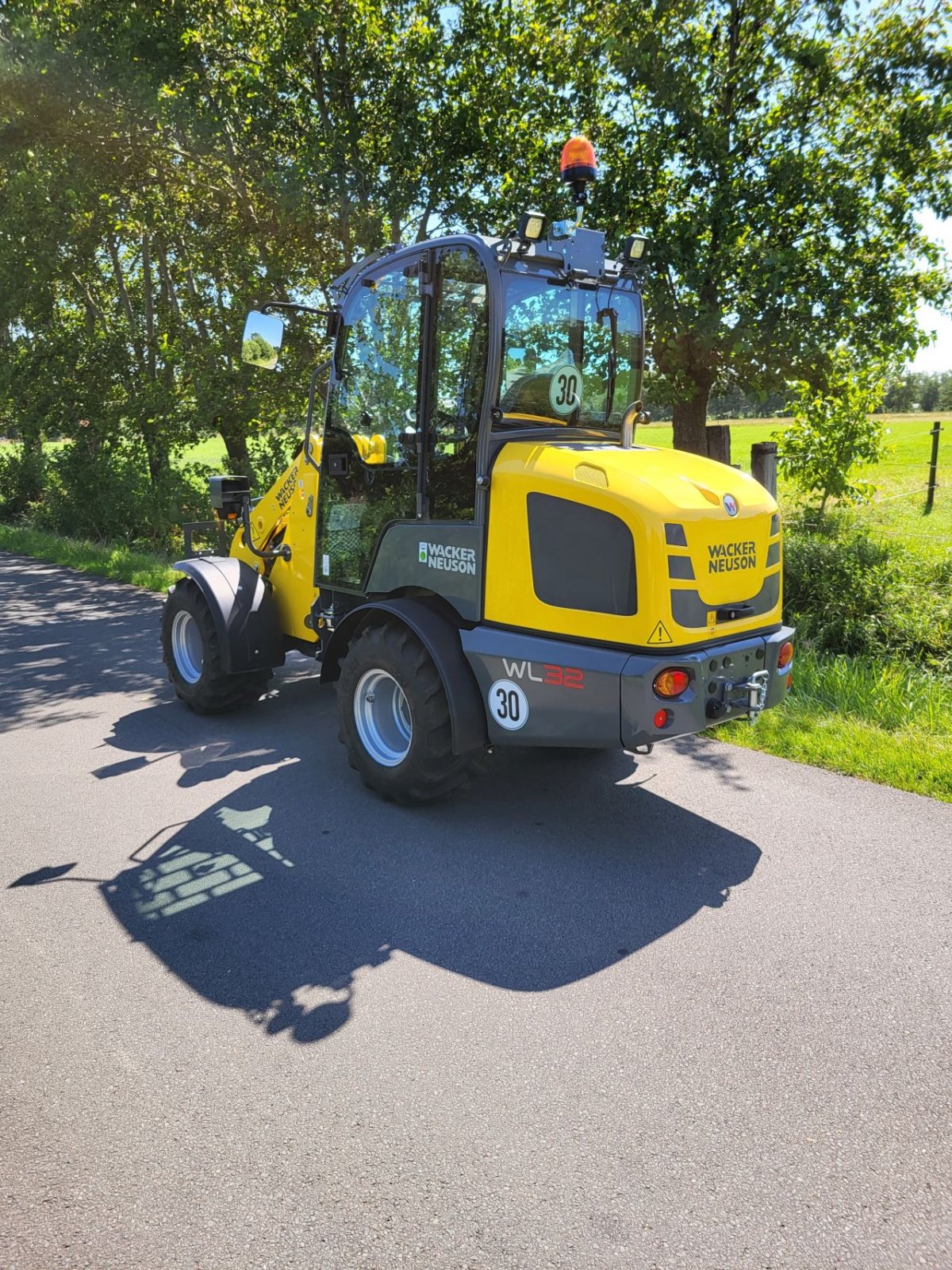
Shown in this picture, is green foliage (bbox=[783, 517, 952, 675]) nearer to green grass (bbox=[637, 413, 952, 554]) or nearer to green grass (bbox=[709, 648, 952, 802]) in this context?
green grass (bbox=[709, 648, 952, 802])

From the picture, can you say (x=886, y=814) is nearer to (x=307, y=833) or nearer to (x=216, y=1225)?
(x=307, y=833)

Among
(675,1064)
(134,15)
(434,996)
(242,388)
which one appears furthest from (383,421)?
(134,15)

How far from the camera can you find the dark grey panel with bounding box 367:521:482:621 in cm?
439

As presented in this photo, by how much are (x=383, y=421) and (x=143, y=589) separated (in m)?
7.29

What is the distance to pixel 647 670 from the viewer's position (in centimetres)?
381

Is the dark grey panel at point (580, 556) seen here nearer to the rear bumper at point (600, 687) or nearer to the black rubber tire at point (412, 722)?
the rear bumper at point (600, 687)

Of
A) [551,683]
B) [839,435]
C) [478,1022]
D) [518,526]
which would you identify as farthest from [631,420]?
[839,435]

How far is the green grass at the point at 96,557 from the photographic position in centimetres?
1166

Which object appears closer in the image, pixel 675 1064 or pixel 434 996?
pixel 675 1064

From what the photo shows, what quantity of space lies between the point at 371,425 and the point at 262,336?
2.46 ft

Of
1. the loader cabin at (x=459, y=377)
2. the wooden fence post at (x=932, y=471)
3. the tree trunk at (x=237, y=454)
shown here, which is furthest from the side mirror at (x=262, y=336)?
the wooden fence post at (x=932, y=471)

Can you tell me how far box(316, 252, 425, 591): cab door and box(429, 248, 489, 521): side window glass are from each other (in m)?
0.11

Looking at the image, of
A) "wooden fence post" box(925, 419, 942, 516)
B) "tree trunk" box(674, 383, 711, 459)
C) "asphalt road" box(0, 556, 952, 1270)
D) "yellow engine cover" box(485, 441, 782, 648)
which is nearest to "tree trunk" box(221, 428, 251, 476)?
"tree trunk" box(674, 383, 711, 459)

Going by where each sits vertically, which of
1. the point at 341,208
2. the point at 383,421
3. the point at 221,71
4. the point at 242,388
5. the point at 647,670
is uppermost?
the point at 221,71
